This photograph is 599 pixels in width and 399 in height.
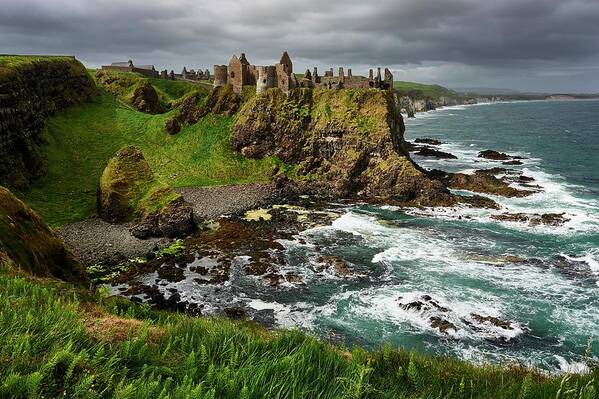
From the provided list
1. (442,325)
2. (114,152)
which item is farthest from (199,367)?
(114,152)

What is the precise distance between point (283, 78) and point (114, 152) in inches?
1263

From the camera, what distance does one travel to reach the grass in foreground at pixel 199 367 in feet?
18.7

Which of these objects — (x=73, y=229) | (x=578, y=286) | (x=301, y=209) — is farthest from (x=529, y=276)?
(x=73, y=229)

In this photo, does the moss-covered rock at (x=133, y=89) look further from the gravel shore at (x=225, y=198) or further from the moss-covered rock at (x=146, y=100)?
the gravel shore at (x=225, y=198)

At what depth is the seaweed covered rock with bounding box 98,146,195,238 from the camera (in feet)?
148

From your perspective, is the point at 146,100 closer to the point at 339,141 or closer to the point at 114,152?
the point at 114,152

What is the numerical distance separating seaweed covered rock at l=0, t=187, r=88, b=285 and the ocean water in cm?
1379

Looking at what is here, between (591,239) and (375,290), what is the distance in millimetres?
26417

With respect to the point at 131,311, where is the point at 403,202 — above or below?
below

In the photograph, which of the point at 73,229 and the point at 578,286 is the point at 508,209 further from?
the point at 73,229

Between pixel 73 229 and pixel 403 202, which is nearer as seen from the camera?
pixel 73 229

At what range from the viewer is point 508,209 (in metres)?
54.5

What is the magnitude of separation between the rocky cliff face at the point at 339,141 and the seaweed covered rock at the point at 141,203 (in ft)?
84.0

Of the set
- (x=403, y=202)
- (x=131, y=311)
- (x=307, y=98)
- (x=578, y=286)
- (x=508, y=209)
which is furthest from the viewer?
(x=307, y=98)
